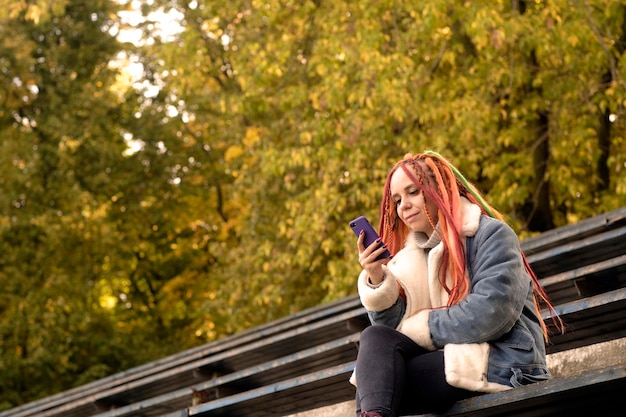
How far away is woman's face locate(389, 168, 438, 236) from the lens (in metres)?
4.37

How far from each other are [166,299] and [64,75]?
6.17 m

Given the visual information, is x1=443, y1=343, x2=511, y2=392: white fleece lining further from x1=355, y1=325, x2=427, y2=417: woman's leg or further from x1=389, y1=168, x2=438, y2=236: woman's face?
x1=389, y1=168, x2=438, y2=236: woman's face

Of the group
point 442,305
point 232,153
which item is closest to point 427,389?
point 442,305

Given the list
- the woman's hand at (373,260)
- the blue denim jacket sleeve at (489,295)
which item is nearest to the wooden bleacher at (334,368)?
the blue denim jacket sleeve at (489,295)

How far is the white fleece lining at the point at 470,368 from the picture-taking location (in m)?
4.01

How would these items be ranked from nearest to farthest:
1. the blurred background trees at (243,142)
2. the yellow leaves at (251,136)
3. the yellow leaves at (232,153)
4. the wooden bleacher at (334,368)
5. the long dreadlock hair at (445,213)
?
the wooden bleacher at (334,368) → the long dreadlock hair at (445,213) → the blurred background trees at (243,142) → the yellow leaves at (251,136) → the yellow leaves at (232,153)

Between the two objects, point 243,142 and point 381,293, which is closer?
point 381,293

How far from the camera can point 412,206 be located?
14.4ft

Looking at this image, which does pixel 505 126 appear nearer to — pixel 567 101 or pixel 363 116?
pixel 567 101

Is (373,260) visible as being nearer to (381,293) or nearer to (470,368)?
(381,293)

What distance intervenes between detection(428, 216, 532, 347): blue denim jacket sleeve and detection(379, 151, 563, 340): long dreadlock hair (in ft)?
0.19

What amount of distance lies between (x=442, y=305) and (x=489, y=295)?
1.00 ft

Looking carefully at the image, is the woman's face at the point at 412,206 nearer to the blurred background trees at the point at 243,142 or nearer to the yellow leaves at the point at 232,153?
the blurred background trees at the point at 243,142

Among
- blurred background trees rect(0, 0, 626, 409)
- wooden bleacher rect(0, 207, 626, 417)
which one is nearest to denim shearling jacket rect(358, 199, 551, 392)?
wooden bleacher rect(0, 207, 626, 417)
